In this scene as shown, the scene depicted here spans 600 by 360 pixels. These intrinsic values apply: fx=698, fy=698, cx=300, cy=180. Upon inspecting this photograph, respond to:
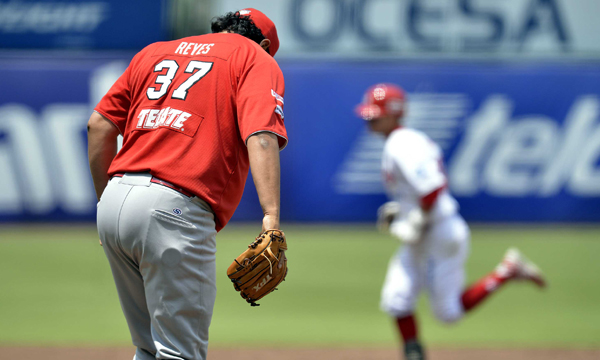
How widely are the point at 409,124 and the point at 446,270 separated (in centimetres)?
663

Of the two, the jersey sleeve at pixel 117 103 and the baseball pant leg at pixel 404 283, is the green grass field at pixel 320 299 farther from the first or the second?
the jersey sleeve at pixel 117 103

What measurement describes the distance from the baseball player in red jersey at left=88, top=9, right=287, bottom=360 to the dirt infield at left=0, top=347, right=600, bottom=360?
2343 mm

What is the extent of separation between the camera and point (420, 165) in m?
4.41

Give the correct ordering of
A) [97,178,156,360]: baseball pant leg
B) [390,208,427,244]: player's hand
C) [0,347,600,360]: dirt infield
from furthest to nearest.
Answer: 1. [0,347,600,360]: dirt infield
2. [390,208,427,244]: player's hand
3. [97,178,156,360]: baseball pant leg

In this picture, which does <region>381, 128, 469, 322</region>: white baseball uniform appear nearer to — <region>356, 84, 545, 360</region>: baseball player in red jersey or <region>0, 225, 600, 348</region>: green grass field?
<region>356, 84, 545, 360</region>: baseball player in red jersey

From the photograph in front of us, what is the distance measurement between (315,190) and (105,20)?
4.69 meters

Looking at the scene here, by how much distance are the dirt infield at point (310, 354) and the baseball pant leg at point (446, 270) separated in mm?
637

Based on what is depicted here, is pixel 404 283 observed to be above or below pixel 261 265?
below

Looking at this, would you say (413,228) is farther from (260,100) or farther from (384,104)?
(260,100)

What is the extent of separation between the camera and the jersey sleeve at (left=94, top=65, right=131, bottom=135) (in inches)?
113

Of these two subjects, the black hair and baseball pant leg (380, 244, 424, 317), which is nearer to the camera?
the black hair

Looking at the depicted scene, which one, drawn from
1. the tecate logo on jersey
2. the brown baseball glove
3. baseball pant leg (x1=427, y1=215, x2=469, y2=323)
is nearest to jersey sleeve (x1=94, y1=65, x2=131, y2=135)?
the tecate logo on jersey

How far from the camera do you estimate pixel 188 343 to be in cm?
261

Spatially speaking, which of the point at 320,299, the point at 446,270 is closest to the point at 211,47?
the point at 446,270
